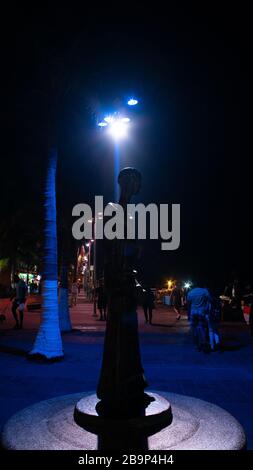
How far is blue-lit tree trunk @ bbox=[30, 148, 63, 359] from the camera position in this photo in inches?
377

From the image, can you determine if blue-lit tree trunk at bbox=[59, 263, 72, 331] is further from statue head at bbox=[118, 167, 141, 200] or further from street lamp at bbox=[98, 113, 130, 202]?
statue head at bbox=[118, 167, 141, 200]

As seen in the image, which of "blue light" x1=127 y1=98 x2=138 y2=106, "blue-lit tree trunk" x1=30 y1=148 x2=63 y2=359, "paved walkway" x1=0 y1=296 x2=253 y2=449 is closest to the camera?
"paved walkway" x1=0 y1=296 x2=253 y2=449

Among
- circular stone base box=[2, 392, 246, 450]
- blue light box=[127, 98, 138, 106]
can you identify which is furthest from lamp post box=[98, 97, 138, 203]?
circular stone base box=[2, 392, 246, 450]

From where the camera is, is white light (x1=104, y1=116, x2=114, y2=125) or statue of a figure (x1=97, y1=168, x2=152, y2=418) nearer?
statue of a figure (x1=97, y1=168, x2=152, y2=418)

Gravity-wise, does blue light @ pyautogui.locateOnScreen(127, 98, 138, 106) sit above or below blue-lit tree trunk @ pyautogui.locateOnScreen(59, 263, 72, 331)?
above

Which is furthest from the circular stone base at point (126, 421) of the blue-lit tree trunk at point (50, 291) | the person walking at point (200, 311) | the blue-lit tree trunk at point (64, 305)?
the blue-lit tree trunk at point (64, 305)

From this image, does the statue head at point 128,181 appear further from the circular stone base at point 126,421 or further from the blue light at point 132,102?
the blue light at point 132,102

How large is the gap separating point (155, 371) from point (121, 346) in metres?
4.57

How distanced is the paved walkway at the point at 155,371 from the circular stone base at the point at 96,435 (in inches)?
Answer: 24.5

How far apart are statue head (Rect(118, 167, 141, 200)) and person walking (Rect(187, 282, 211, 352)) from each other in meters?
6.69

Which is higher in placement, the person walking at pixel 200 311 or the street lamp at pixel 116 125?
the street lamp at pixel 116 125

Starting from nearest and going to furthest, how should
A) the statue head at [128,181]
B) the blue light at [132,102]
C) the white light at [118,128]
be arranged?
the statue head at [128,181], the blue light at [132,102], the white light at [118,128]

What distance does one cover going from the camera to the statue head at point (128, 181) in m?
4.70

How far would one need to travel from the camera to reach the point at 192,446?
388 centimetres
